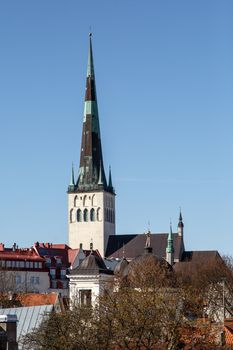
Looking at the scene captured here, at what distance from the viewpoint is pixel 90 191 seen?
576ft

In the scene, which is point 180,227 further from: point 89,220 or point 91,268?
point 91,268

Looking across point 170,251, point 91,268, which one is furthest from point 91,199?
point 91,268

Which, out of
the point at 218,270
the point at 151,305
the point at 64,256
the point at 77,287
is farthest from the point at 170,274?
the point at 64,256

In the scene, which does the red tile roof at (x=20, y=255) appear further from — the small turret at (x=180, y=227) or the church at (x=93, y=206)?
the small turret at (x=180, y=227)

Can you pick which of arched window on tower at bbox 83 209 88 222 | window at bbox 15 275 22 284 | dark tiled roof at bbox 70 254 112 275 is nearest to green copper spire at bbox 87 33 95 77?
arched window on tower at bbox 83 209 88 222

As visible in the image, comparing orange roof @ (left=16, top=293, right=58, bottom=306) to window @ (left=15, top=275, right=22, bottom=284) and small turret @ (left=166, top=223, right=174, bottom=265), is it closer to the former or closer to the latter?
window @ (left=15, top=275, right=22, bottom=284)

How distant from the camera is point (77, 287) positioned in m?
96.4

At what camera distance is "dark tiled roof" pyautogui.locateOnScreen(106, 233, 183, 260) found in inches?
6600

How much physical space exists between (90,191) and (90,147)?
7.66 m

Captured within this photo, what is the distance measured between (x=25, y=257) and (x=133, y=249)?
1140 inches

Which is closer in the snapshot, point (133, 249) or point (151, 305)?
point (151, 305)

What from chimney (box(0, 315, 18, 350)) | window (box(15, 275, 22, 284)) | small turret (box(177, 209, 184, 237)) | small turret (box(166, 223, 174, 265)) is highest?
small turret (box(177, 209, 184, 237))

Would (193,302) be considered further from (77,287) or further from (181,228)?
(181,228)

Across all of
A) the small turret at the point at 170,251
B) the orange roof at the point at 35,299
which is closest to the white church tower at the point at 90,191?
the small turret at the point at 170,251
